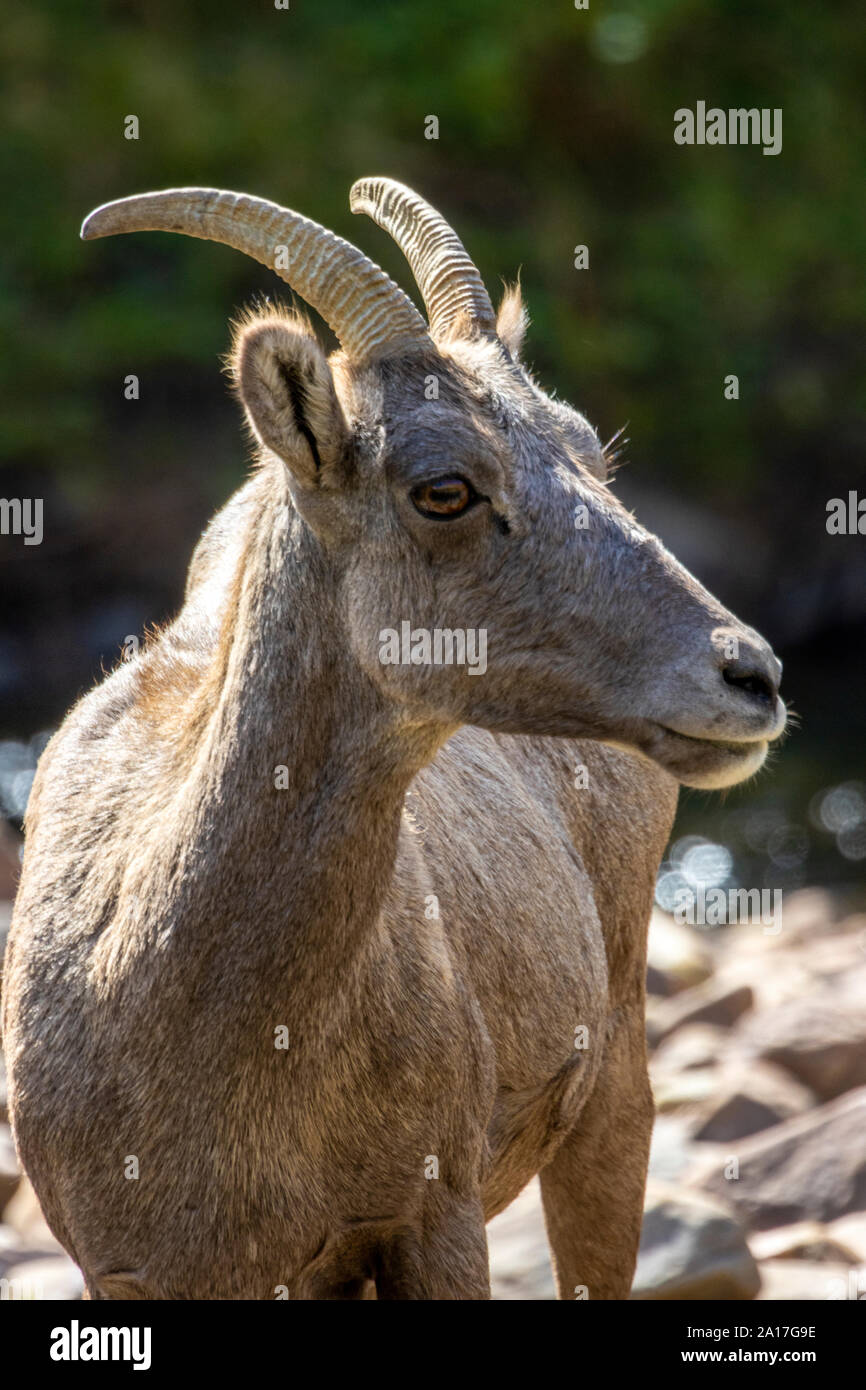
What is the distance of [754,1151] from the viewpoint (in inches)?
274

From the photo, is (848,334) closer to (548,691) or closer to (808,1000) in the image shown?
(808,1000)

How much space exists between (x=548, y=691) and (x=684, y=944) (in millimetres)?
6982

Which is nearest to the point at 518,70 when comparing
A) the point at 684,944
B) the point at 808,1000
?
the point at 684,944

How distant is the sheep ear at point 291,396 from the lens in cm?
368

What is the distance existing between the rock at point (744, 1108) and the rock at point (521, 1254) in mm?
1272

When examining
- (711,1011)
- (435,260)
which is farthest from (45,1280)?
(711,1011)

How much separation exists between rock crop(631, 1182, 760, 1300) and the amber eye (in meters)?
3.17

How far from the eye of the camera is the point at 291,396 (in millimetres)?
3758

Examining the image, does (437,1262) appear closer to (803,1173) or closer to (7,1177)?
(803,1173)

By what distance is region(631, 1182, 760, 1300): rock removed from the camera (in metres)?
5.70

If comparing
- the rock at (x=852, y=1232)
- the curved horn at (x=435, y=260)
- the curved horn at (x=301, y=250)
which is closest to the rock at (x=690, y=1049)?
the rock at (x=852, y=1232)

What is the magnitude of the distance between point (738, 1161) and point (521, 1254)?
129 cm

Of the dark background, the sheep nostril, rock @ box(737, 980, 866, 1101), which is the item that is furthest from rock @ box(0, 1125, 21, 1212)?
the dark background

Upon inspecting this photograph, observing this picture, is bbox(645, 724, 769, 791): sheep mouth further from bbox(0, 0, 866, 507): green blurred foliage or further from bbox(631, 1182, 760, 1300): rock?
bbox(0, 0, 866, 507): green blurred foliage
